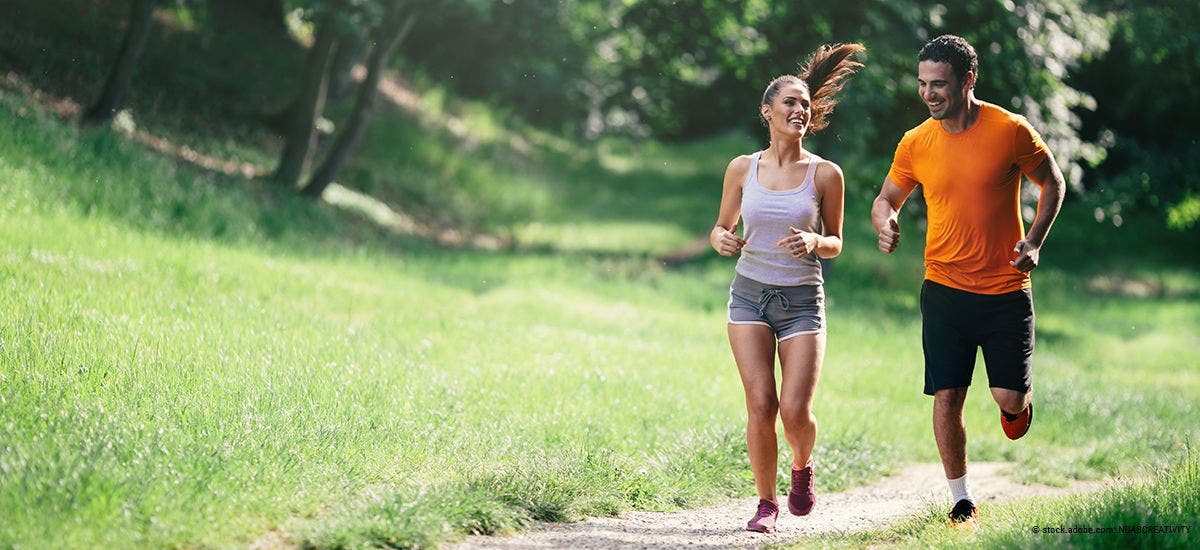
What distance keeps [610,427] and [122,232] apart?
262 inches

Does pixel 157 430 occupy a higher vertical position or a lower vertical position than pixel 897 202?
lower

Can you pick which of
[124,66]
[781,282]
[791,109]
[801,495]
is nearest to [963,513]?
[801,495]

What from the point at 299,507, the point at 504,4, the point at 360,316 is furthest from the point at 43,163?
the point at 504,4

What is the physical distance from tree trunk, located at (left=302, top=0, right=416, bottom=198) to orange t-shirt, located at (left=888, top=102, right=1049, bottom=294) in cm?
1408

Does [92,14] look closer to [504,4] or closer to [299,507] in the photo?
[504,4]

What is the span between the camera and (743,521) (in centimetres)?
677

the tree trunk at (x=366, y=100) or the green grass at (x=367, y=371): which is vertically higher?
the tree trunk at (x=366, y=100)

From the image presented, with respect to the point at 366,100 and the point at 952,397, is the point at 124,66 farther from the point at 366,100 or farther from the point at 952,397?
the point at 952,397

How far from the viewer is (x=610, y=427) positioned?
7.88 metres

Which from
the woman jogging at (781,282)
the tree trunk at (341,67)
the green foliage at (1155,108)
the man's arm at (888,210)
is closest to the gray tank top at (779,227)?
the woman jogging at (781,282)

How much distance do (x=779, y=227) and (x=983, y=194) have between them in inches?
41.4

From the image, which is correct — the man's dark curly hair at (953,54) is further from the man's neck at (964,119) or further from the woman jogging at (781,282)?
the woman jogging at (781,282)

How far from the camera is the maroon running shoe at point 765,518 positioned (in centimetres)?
630

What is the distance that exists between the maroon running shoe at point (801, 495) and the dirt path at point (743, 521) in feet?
0.43
